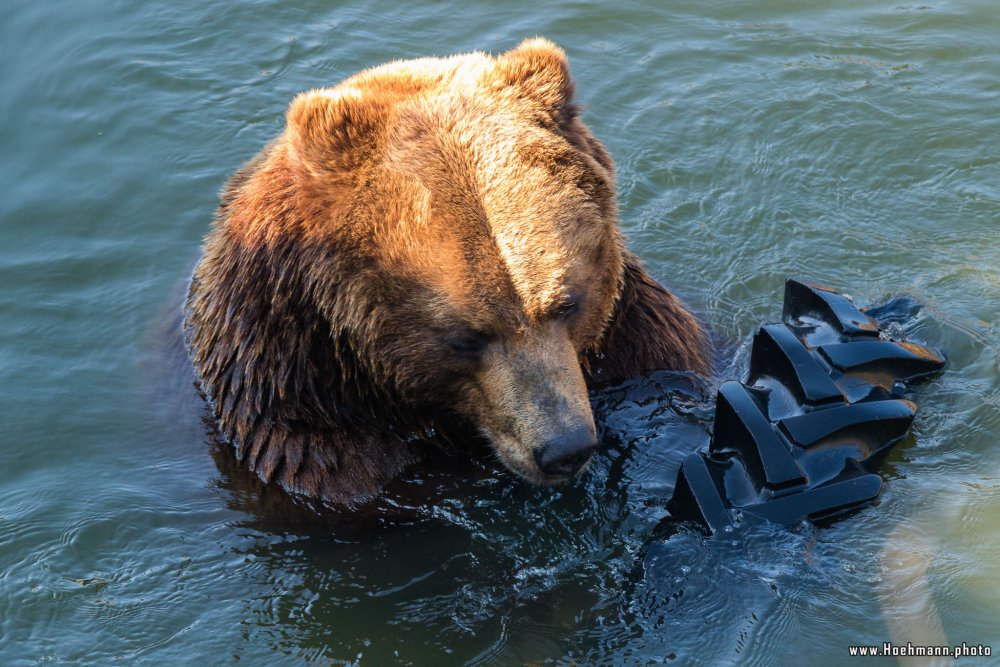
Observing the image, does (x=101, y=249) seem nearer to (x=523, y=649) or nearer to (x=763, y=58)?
(x=523, y=649)

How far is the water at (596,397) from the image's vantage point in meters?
4.48

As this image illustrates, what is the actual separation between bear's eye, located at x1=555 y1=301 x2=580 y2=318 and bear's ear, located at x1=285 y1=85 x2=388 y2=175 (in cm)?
87

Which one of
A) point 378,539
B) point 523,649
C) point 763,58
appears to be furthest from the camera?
point 763,58

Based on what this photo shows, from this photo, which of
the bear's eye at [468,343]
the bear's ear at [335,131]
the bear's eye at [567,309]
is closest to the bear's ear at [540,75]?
the bear's ear at [335,131]

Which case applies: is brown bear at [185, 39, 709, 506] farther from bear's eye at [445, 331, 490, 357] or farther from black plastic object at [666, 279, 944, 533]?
black plastic object at [666, 279, 944, 533]

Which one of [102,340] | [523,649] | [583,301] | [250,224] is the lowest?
[523,649]

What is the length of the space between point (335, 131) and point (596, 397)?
168cm

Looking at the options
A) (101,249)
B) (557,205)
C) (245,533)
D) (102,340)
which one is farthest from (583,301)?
(101,249)

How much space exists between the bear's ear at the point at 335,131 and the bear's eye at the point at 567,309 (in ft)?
2.85

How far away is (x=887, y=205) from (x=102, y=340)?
4551 millimetres

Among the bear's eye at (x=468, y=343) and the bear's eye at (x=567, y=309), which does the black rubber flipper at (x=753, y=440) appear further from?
the bear's eye at (x=468, y=343)

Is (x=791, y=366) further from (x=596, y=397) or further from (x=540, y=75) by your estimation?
(x=540, y=75)

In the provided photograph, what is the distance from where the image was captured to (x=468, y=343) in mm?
4266

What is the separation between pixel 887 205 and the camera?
278 inches
